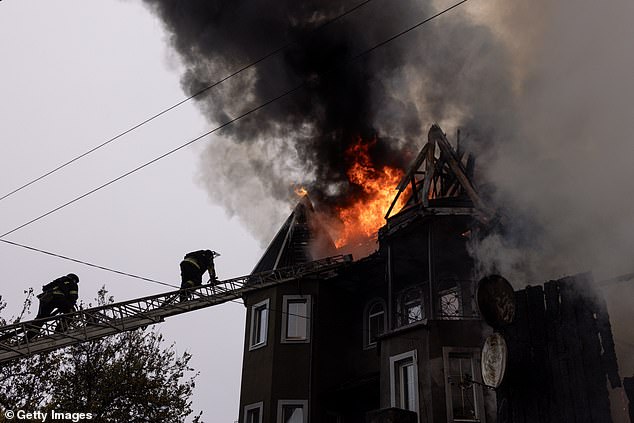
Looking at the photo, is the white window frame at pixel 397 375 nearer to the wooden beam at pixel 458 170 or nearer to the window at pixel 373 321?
the window at pixel 373 321

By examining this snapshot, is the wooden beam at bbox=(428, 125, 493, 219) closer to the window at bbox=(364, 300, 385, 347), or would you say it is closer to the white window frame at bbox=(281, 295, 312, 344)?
the window at bbox=(364, 300, 385, 347)

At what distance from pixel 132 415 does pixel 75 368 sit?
117 inches

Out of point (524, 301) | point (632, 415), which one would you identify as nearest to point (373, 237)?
point (524, 301)

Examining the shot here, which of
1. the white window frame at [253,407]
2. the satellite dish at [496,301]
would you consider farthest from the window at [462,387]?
the white window frame at [253,407]

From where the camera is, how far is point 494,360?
45.2 ft

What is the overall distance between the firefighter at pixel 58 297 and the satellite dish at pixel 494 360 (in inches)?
472

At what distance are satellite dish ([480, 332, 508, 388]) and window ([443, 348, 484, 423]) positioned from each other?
253cm

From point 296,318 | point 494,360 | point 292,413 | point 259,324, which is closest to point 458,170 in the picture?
point 296,318

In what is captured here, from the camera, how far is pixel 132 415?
25.9m

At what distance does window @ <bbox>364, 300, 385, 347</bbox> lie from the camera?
22.7 metres

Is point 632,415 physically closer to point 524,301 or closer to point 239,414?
point 524,301

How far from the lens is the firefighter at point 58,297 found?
64.1ft

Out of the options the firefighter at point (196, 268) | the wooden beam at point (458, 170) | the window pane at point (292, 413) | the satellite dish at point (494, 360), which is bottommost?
the satellite dish at point (494, 360)

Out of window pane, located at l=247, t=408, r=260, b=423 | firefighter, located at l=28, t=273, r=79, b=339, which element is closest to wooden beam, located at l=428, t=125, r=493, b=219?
window pane, located at l=247, t=408, r=260, b=423
